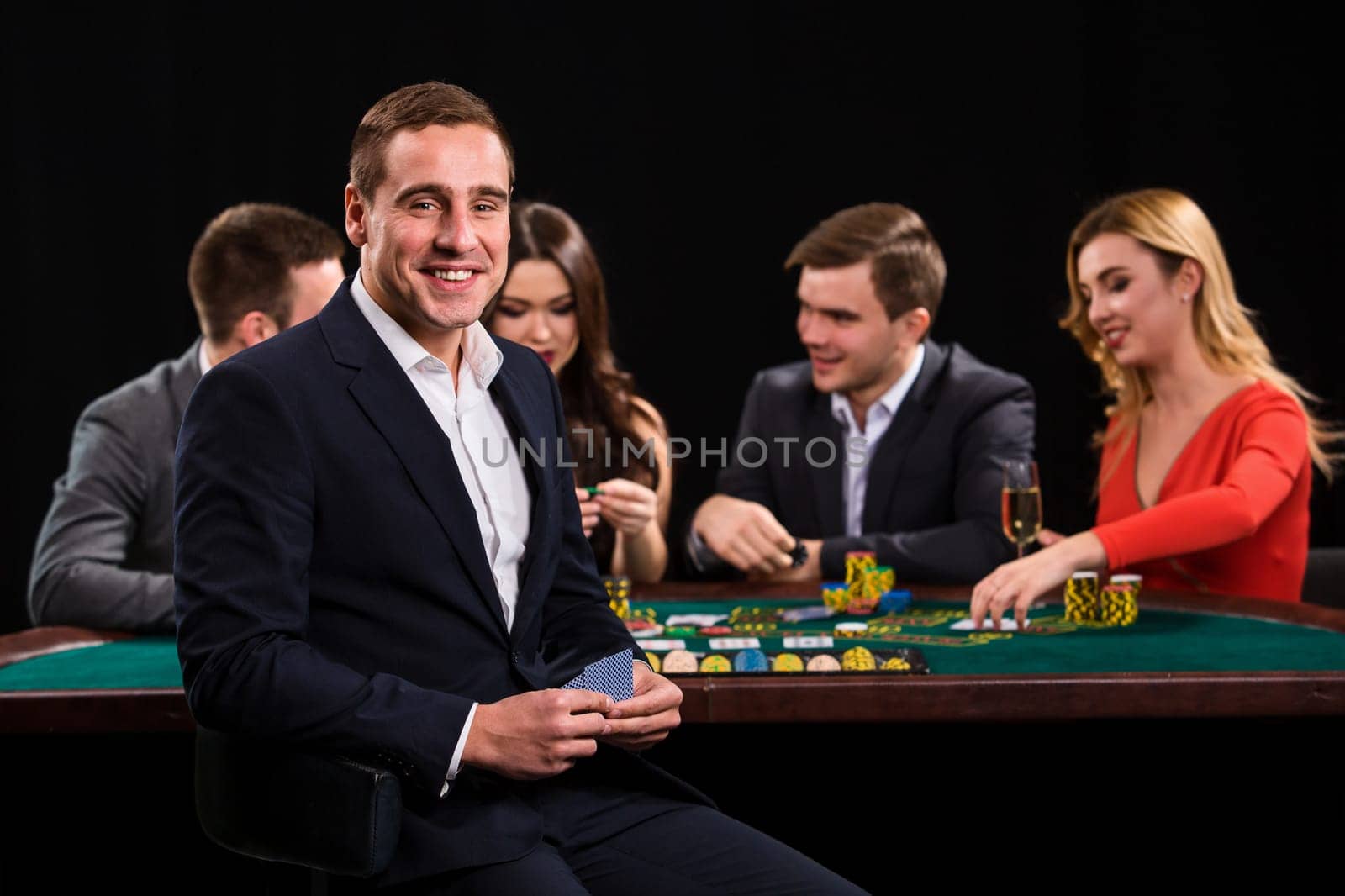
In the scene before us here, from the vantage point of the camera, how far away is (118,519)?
3.38m

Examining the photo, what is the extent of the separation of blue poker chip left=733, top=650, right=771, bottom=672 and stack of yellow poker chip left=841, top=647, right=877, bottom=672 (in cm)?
13

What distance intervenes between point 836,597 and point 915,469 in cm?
99

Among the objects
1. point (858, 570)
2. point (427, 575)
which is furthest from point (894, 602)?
point (427, 575)

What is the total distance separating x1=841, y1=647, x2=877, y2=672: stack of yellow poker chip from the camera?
2.52 m

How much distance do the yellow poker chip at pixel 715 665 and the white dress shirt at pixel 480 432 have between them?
62cm

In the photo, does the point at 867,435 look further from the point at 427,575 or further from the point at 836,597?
the point at 427,575

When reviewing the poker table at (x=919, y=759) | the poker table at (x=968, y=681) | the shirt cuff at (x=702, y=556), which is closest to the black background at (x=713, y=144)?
the shirt cuff at (x=702, y=556)

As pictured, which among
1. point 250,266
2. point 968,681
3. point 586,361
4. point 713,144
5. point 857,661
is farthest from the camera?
point 713,144

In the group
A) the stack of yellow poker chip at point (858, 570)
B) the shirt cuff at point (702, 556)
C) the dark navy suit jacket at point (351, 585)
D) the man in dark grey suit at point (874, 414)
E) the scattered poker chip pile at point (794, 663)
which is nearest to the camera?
the dark navy suit jacket at point (351, 585)

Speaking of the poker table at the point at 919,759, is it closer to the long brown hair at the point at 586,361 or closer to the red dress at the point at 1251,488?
the red dress at the point at 1251,488

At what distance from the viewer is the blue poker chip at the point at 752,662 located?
2545 millimetres

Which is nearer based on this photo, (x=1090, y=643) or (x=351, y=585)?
(x=351, y=585)

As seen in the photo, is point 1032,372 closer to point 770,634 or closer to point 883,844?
point 770,634

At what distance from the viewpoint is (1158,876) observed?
2.60 metres
